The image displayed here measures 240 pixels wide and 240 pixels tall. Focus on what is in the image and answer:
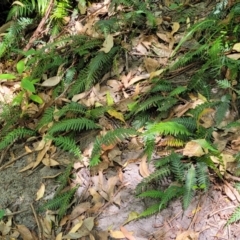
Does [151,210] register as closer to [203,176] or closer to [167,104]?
[203,176]

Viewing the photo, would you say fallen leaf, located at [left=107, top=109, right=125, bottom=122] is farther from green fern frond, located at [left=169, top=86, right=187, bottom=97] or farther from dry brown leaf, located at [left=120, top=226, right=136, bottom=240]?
dry brown leaf, located at [left=120, top=226, right=136, bottom=240]

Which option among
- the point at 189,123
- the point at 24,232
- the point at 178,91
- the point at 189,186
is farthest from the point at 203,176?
the point at 24,232

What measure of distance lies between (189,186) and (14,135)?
189 cm

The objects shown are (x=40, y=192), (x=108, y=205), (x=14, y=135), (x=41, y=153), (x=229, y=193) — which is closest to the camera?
(x=229, y=193)

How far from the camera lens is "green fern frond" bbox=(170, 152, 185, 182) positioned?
3.31 meters

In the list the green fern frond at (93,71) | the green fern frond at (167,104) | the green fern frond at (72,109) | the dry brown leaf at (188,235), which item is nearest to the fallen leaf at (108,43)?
the green fern frond at (93,71)

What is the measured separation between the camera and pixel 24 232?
11.6ft

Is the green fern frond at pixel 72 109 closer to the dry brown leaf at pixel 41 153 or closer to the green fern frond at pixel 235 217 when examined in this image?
the dry brown leaf at pixel 41 153

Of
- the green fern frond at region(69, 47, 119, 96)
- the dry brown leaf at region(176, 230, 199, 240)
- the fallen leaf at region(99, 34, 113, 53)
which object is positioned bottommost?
the dry brown leaf at region(176, 230, 199, 240)

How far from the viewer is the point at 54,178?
3.83 meters

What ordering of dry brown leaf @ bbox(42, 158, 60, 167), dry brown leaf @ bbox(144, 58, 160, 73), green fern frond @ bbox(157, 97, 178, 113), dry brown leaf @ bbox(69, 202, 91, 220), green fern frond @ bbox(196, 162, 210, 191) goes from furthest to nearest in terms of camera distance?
dry brown leaf @ bbox(144, 58, 160, 73), dry brown leaf @ bbox(42, 158, 60, 167), green fern frond @ bbox(157, 97, 178, 113), dry brown leaf @ bbox(69, 202, 91, 220), green fern frond @ bbox(196, 162, 210, 191)

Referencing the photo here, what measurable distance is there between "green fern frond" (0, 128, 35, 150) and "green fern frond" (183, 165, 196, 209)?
176cm

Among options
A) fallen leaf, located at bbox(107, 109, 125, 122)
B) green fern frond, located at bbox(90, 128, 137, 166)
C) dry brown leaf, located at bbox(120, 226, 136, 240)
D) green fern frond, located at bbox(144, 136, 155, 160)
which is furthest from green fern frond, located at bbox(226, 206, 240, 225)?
fallen leaf, located at bbox(107, 109, 125, 122)

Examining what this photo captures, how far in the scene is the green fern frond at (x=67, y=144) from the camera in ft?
12.4
